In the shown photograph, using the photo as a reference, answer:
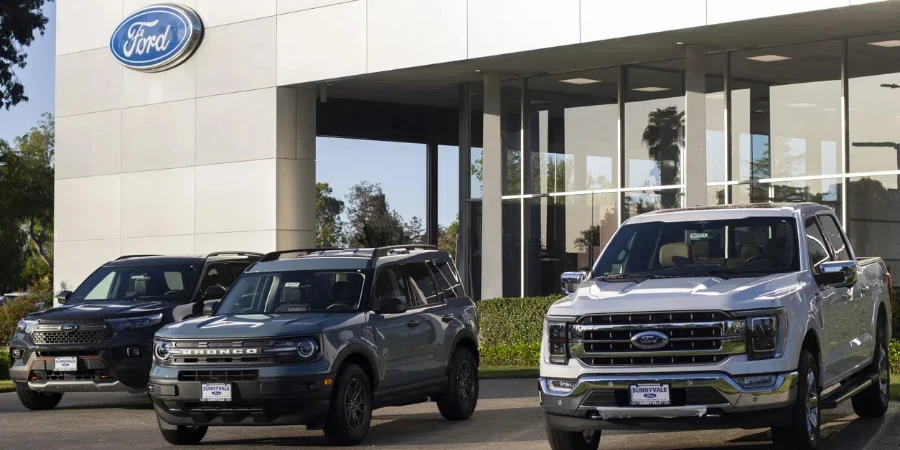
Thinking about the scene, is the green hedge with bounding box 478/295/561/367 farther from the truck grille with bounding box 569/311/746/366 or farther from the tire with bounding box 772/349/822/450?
the truck grille with bounding box 569/311/746/366

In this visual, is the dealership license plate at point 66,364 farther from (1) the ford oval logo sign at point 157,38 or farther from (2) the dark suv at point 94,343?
(1) the ford oval logo sign at point 157,38

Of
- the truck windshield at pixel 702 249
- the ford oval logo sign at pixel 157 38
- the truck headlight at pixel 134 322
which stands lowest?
the truck headlight at pixel 134 322

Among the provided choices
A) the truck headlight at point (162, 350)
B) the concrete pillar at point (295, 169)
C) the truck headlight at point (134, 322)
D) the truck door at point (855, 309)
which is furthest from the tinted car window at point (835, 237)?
the concrete pillar at point (295, 169)

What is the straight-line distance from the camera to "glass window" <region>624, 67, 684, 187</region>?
25.4 metres

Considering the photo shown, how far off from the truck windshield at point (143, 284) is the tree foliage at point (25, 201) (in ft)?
169

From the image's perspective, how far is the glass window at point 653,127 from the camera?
83.3ft

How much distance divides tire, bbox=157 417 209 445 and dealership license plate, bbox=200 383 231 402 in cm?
95

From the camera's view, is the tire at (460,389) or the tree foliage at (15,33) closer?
the tire at (460,389)

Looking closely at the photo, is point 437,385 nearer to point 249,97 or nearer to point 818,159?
point 818,159

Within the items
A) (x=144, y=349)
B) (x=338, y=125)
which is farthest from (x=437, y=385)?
(x=338, y=125)

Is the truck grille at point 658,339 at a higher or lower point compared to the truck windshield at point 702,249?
lower

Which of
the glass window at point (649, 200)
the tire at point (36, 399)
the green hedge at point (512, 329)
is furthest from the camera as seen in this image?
the glass window at point (649, 200)

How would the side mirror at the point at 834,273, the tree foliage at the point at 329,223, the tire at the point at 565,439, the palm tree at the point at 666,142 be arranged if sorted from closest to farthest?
the tire at the point at 565,439 < the side mirror at the point at 834,273 < the palm tree at the point at 666,142 < the tree foliage at the point at 329,223

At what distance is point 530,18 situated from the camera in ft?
76.0
